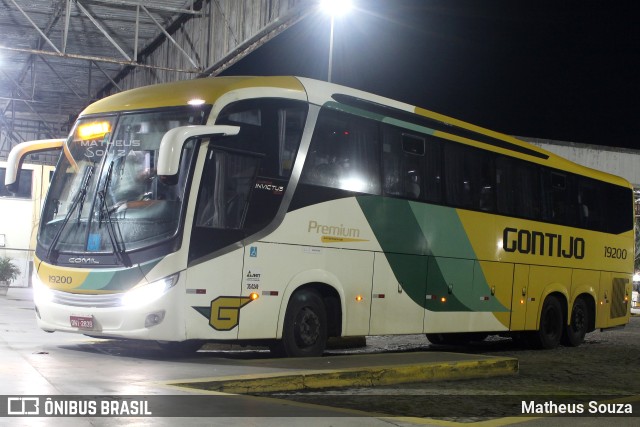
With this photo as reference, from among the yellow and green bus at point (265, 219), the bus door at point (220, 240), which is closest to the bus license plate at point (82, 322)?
the yellow and green bus at point (265, 219)

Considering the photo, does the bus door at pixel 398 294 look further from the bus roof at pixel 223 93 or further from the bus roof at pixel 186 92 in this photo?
the bus roof at pixel 186 92

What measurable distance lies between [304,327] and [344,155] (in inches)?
98.7

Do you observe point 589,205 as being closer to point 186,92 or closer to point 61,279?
point 186,92

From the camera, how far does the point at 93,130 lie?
12.6m

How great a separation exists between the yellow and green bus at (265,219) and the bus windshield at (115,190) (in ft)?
0.07

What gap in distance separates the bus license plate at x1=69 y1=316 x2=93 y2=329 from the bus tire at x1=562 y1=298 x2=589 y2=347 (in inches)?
446

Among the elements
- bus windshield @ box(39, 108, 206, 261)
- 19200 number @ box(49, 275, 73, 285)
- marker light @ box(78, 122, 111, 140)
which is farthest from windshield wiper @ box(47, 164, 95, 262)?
marker light @ box(78, 122, 111, 140)

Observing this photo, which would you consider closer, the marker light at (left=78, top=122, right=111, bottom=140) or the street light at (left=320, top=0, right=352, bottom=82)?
the marker light at (left=78, top=122, right=111, bottom=140)

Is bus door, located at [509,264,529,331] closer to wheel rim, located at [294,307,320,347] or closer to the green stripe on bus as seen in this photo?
the green stripe on bus

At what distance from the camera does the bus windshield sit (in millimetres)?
11430

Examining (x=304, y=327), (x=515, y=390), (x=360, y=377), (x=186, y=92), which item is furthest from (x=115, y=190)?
(x=515, y=390)

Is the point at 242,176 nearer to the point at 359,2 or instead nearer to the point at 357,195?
the point at 357,195

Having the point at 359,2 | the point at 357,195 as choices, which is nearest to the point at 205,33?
the point at 359,2

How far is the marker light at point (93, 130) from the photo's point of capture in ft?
40.7
